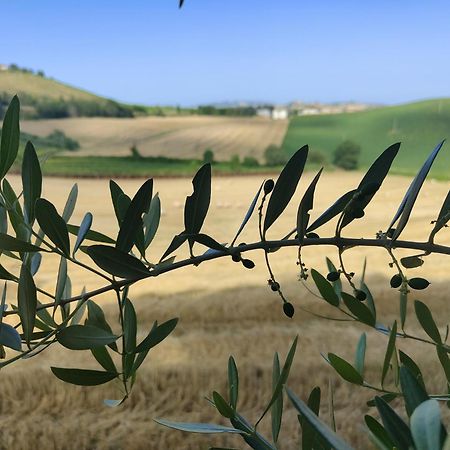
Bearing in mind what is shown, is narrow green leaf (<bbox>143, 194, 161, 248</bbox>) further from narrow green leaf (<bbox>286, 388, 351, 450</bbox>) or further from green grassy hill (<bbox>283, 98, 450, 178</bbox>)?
green grassy hill (<bbox>283, 98, 450, 178</bbox>)

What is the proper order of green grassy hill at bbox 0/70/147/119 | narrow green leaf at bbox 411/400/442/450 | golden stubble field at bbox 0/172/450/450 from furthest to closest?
1. green grassy hill at bbox 0/70/147/119
2. golden stubble field at bbox 0/172/450/450
3. narrow green leaf at bbox 411/400/442/450

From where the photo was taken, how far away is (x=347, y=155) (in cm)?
76

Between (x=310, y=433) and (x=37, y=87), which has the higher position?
(x=37, y=87)

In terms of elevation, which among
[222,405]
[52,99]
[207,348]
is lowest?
[207,348]

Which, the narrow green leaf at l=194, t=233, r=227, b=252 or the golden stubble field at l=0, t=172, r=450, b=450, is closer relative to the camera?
the narrow green leaf at l=194, t=233, r=227, b=252

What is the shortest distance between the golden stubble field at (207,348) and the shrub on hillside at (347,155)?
8 centimetres

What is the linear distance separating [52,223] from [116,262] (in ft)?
0.06

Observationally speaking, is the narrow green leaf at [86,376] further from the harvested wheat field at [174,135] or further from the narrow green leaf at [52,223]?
the harvested wheat field at [174,135]

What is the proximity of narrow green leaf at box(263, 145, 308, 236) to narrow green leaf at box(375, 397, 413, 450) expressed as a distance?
5 centimetres

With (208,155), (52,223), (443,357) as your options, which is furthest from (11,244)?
(208,155)

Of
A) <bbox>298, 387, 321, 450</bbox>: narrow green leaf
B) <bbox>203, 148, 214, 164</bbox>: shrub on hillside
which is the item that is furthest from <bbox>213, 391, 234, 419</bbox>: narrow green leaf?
<bbox>203, 148, 214, 164</bbox>: shrub on hillside

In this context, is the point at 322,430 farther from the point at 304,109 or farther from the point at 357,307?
the point at 304,109

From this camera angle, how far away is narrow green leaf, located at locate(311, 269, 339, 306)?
172 millimetres

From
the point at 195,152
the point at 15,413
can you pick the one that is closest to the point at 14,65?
the point at 195,152
